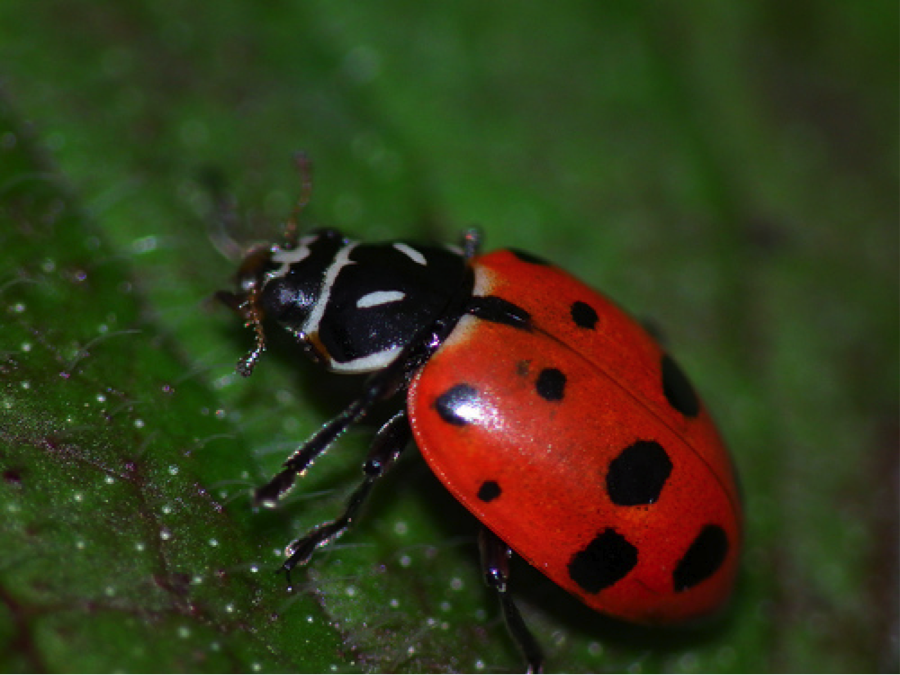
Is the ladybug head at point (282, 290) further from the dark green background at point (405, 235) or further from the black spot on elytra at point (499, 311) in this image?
the black spot on elytra at point (499, 311)

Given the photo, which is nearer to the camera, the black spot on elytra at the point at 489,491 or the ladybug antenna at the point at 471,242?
the black spot on elytra at the point at 489,491

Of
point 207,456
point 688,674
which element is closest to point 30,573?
point 207,456

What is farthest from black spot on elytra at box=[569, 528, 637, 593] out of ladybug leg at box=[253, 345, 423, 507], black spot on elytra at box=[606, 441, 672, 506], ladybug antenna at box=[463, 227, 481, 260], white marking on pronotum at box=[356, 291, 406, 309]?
ladybug antenna at box=[463, 227, 481, 260]

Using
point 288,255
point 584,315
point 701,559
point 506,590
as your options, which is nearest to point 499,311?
point 584,315

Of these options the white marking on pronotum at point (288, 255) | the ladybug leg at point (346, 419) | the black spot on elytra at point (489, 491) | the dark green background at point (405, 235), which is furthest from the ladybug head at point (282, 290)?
the black spot on elytra at point (489, 491)

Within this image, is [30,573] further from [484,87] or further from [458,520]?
[484,87]

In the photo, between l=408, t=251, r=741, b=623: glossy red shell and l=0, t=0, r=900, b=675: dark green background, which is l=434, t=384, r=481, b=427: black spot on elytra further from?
l=0, t=0, r=900, b=675: dark green background

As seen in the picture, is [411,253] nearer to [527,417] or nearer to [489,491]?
[527,417]
